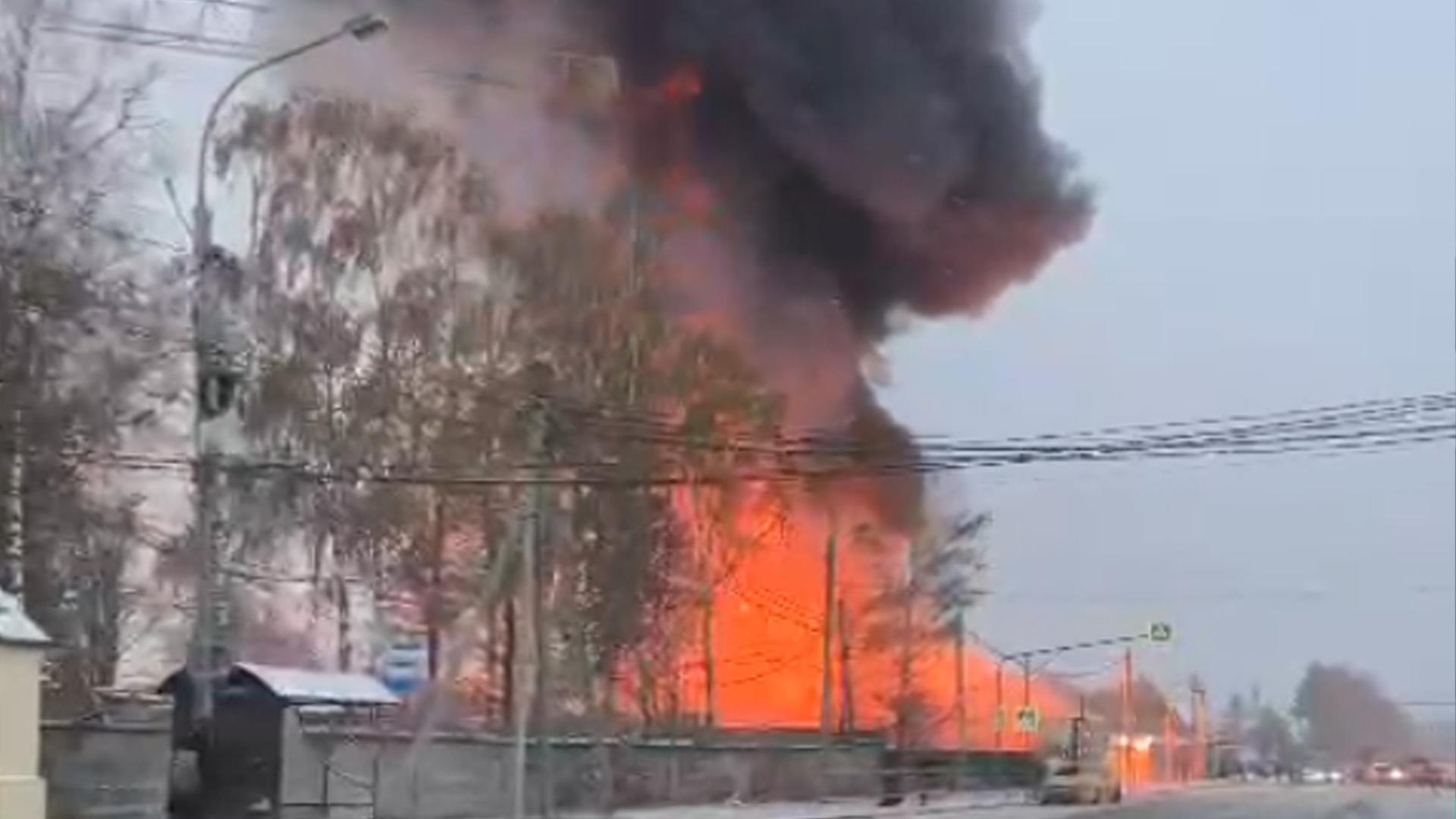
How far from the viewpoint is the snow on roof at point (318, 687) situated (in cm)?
2789

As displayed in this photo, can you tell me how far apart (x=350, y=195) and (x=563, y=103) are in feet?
13.8

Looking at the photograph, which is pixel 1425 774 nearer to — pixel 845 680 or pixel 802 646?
pixel 845 680

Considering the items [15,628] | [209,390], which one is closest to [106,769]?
[15,628]

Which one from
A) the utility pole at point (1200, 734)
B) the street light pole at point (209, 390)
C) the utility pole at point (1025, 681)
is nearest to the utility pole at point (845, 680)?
the utility pole at point (1025, 681)

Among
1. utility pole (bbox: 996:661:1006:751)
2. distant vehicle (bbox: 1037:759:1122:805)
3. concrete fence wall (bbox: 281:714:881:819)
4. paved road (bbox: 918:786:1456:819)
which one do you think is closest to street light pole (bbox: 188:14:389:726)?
concrete fence wall (bbox: 281:714:881:819)

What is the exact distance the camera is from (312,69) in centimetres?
3741

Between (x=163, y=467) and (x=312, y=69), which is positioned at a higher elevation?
(x=312, y=69)

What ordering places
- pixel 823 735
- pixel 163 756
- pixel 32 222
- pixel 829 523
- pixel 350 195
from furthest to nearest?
pixel 823 735 < pixel 829 523 < pixel 350 195 < pixel 32 222 < pixel 163 756

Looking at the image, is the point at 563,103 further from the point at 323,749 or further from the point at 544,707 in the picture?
the point at 323,749

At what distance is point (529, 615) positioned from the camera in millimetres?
30891

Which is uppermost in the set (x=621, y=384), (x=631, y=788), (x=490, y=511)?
(x=621, y=384)

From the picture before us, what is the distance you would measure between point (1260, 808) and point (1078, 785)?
1274 centimetres

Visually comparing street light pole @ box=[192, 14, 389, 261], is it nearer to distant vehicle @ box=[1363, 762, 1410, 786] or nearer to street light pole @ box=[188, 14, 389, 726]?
street light pole @ box=[188, 14, 389, 726]

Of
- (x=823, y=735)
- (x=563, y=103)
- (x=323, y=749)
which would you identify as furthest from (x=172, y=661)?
(x=823, y=735)
